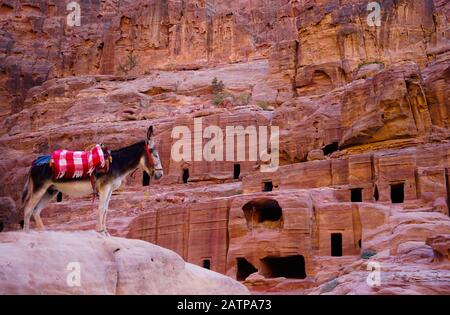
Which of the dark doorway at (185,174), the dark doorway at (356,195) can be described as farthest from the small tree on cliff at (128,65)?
the dark doorway at (356,195)

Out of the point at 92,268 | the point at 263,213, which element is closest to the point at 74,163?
the point at 92,268

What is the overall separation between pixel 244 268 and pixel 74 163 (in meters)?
23.0

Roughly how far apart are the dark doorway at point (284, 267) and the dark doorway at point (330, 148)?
13.1 metres

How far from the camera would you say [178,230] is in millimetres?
38312

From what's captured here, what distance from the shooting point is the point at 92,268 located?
1104 cm

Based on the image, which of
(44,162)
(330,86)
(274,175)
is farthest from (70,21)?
(44,162)

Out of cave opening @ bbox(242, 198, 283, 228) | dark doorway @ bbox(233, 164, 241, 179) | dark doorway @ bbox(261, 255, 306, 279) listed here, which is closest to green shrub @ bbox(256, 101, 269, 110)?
dark doorway @ bbox(233, 164, 241, 179)

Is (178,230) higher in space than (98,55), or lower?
lower

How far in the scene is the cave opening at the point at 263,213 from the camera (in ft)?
115

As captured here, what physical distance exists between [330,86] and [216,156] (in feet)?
69.3

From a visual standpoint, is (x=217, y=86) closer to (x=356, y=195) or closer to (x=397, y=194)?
(x=356, y=195)

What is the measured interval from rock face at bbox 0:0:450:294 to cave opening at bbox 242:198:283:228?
135mm

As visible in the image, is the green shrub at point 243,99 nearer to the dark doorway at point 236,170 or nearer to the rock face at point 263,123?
the rock face at point 263,123
